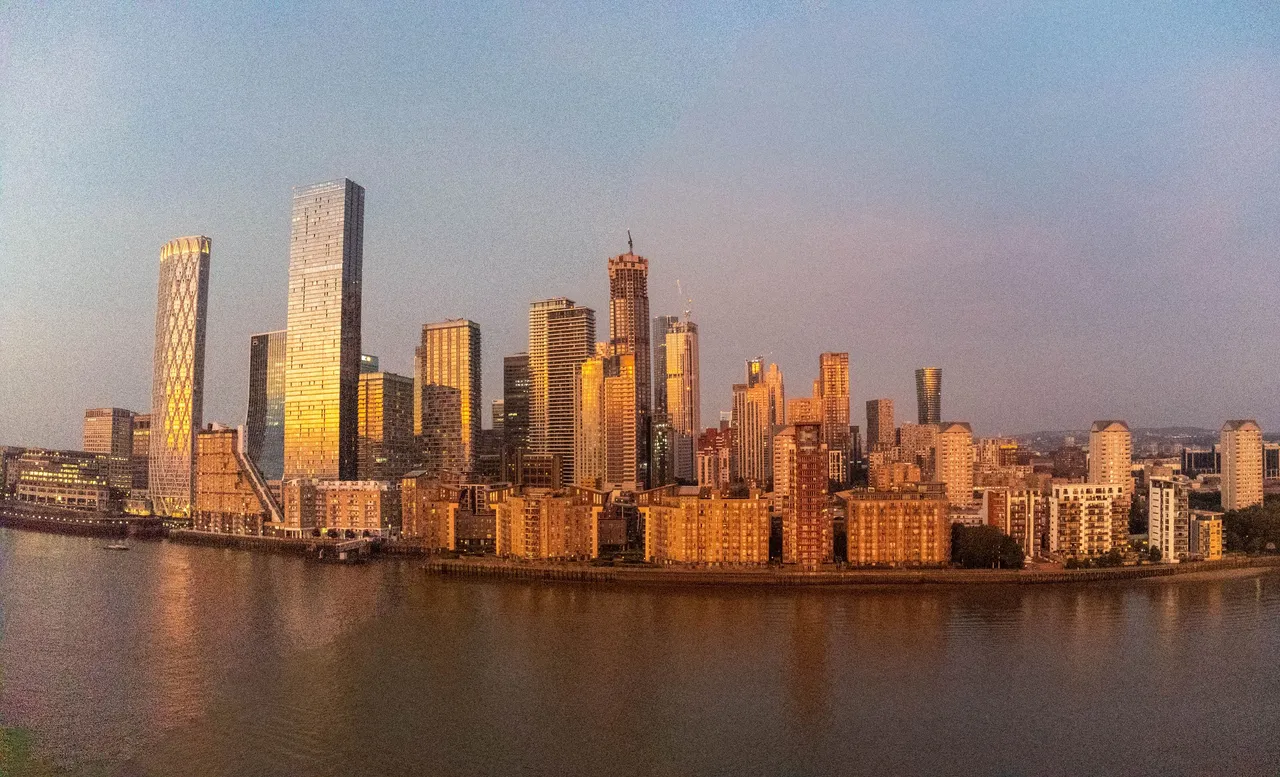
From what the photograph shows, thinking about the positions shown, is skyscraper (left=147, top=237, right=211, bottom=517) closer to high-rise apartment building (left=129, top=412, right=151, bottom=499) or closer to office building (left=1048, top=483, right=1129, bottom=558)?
high-rise apartment building (left=129, top=412, right=151, bottom=499)

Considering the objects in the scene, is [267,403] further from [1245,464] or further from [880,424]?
[1245,464]

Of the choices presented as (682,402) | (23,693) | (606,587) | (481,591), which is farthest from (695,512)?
(682,402)

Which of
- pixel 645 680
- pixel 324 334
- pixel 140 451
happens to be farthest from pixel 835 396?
pixel 645 680

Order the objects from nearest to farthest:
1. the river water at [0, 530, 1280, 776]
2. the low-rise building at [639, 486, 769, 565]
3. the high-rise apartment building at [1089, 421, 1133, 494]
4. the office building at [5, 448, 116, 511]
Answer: the river water at [0, 530, 1280, 776] < the low-rise building at [639, 486, 769, 565] < the high-rise apartment building at [1089, 421, 1133, 494] < the office building at [5, 448, 116, 511]

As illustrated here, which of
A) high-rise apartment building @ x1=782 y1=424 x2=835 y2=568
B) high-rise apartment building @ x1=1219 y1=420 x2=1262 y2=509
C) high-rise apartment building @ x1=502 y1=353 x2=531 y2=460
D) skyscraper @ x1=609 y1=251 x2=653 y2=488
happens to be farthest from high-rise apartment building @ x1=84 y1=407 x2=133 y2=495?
high-rise apartment building @ x1=1219 y1=420 x2=1262 y2=509

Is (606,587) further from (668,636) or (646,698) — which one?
(646,698)

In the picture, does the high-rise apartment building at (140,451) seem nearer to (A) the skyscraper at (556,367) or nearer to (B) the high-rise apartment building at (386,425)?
(B) the high-rise apartment building at (386,425)

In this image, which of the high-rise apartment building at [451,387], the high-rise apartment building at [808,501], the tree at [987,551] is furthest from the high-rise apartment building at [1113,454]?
the high-rise apartment building at [451,387]
